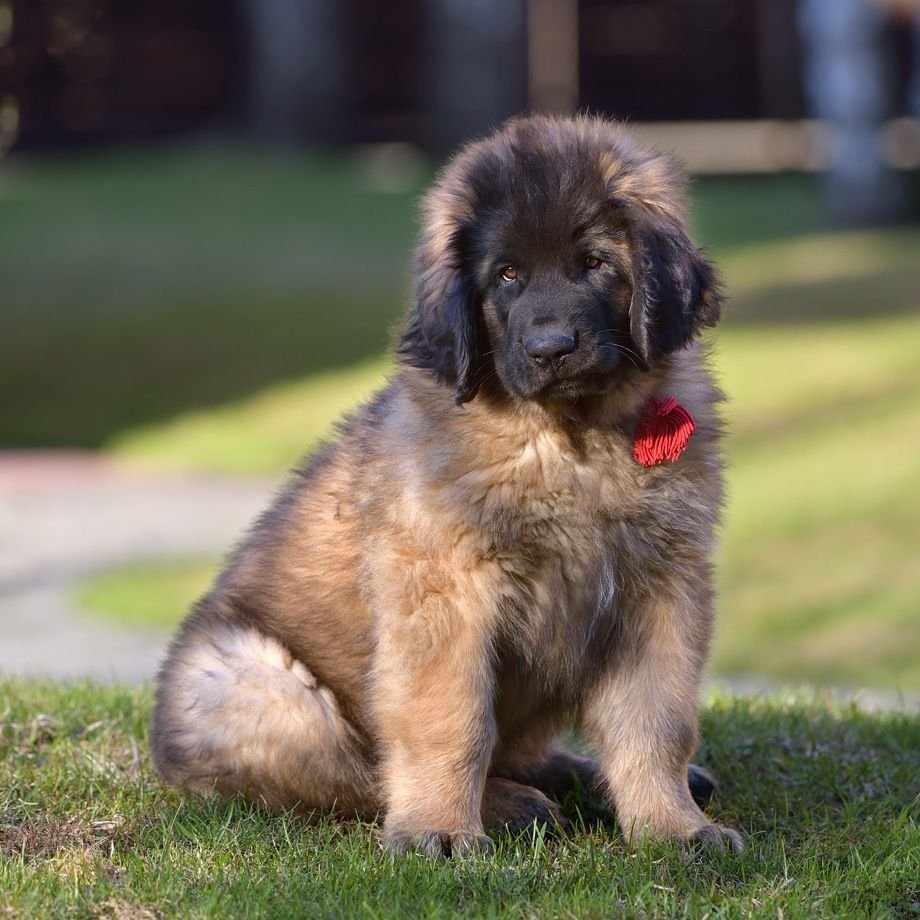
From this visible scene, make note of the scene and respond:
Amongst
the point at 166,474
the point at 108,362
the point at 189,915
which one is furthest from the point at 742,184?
the point at 189,915

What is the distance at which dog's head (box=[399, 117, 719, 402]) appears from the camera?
3945 millimetres

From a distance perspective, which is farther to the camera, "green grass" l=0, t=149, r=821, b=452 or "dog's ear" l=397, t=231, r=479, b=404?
"green grass" l=0, t=149, r=821, b=452

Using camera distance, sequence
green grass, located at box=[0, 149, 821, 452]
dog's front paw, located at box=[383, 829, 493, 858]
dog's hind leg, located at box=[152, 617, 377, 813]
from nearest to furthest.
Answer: dog's front paw, located at box=[383, 829, 493, 858], dog's hind leg, located at box=[152, 617, 377, 813], green grass, located at box=[0, 149, 821, 452]

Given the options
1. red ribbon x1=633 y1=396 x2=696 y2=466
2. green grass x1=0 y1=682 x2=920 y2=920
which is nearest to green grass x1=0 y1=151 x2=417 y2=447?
green grass x1=0 y1=682 x2=920 y2=920

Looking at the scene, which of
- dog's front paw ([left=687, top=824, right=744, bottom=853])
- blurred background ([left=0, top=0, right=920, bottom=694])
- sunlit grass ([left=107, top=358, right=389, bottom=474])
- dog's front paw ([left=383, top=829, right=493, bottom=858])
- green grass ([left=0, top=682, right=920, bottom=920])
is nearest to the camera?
green grass ([left=0, top=682, right=920, bottom=920])

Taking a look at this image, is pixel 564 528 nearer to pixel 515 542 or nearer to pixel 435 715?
pixel 515 542

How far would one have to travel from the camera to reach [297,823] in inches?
168

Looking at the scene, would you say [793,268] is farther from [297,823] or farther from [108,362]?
[297,823]

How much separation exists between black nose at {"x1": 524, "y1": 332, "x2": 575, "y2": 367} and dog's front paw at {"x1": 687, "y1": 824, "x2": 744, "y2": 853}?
50.9 inches

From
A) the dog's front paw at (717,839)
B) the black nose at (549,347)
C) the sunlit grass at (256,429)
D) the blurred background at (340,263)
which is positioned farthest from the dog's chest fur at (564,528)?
the sunlit grass at (256,429)

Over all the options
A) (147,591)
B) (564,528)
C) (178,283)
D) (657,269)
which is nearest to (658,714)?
(564,528)

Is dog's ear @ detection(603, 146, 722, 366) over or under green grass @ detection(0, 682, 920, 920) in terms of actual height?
over

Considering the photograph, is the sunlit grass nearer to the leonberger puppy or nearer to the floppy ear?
the leonberger puppy

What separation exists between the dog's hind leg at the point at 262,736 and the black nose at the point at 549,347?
1.16 meters
